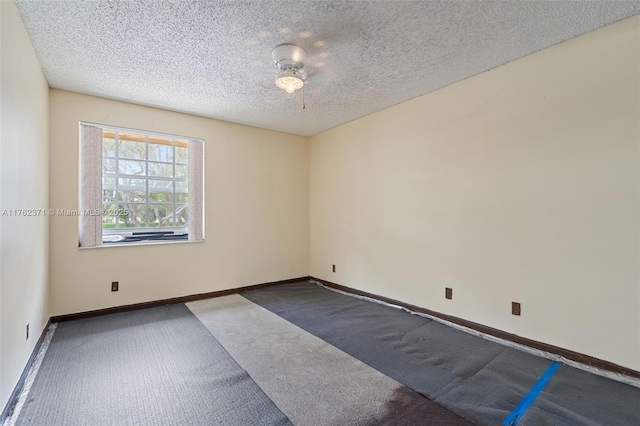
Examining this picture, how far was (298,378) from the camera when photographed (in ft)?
6.86

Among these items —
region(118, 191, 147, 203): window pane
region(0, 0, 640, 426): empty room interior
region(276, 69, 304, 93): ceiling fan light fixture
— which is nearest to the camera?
region(0, 0, 640, 426): empty room interior

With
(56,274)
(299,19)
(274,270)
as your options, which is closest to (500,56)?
(299,19)

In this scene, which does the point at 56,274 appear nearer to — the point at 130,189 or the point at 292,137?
the point at 130,189

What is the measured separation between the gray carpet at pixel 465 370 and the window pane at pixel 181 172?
2.27 metres

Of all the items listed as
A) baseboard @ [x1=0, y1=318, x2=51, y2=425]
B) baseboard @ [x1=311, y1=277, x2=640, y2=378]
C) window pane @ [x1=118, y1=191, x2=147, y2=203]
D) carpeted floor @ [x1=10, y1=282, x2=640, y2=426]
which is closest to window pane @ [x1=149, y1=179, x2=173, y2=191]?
window pane @ [x1=118, y1=191, x2=147, y2=203]

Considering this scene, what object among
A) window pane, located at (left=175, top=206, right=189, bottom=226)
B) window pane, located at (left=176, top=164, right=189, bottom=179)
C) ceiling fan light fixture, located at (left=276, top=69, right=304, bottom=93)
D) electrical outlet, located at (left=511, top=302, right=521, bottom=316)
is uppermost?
ceiling fan light fixture, located at (left=276, top=69, right=304, bottom=93)

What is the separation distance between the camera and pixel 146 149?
3.77m

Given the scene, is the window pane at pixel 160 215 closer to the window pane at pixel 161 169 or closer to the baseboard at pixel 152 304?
the window pane at pixel 161 169

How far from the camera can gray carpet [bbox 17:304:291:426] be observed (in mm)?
1702

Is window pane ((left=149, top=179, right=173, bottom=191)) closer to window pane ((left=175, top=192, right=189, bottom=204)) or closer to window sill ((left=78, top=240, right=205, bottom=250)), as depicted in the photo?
window pane ((left=175, top=192, right=189, bottom=204))

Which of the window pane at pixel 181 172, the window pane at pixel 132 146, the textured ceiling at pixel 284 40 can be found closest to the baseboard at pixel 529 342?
the textured ceiling at pixel 284 40

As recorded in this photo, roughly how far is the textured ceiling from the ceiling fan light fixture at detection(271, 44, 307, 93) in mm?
56

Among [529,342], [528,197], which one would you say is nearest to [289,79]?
[528,197]

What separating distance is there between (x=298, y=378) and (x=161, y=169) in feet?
10.5
